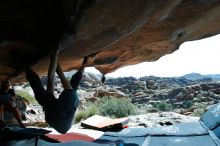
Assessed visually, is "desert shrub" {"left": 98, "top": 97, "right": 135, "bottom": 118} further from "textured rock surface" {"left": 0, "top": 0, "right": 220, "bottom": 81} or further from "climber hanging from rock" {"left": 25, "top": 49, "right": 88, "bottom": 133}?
"climber hanging from rock" {"left": 25, "top": 49, "right": 88, "bottom": 133}

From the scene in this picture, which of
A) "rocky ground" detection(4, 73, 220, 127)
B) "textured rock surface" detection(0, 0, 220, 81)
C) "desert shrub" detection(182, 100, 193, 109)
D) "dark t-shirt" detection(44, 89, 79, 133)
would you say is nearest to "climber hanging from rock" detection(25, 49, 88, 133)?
"dark t-shirt" detection(44, 89, 79, 133)

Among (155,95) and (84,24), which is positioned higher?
(155,95)

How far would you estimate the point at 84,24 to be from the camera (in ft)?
12.2

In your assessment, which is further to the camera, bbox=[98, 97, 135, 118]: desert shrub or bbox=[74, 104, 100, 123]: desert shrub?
bbox=[98, 97, 135, 118]: desert shrub

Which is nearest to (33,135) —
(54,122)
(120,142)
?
(120,142)

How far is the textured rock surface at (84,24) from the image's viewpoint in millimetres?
3617

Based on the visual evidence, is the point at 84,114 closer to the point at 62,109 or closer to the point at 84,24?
the point at 62,109

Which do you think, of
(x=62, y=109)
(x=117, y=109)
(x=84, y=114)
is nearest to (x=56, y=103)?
(x=62, y=109)

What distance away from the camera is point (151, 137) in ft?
23.3

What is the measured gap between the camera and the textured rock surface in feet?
11.9

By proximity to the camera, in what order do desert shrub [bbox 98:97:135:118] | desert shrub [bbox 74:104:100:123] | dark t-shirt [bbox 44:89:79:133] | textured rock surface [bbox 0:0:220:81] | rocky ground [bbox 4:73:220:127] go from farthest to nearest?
rocky ground [bbox 4:73:220:127]
desert shrub [bbox 98:97:135:118]
desert shrub [bbox 74:104:100:123]
dark t-shirt [bbox 44:89:79:133]
textured rock surface [bbox 0:0:220:81]

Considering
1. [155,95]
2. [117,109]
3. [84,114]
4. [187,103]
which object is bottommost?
[84,114]

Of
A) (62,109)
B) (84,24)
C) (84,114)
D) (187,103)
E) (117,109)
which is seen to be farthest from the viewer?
(187,103)

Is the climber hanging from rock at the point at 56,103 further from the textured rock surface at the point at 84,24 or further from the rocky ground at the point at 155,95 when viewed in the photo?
the rocky ground at the point at 155,95
